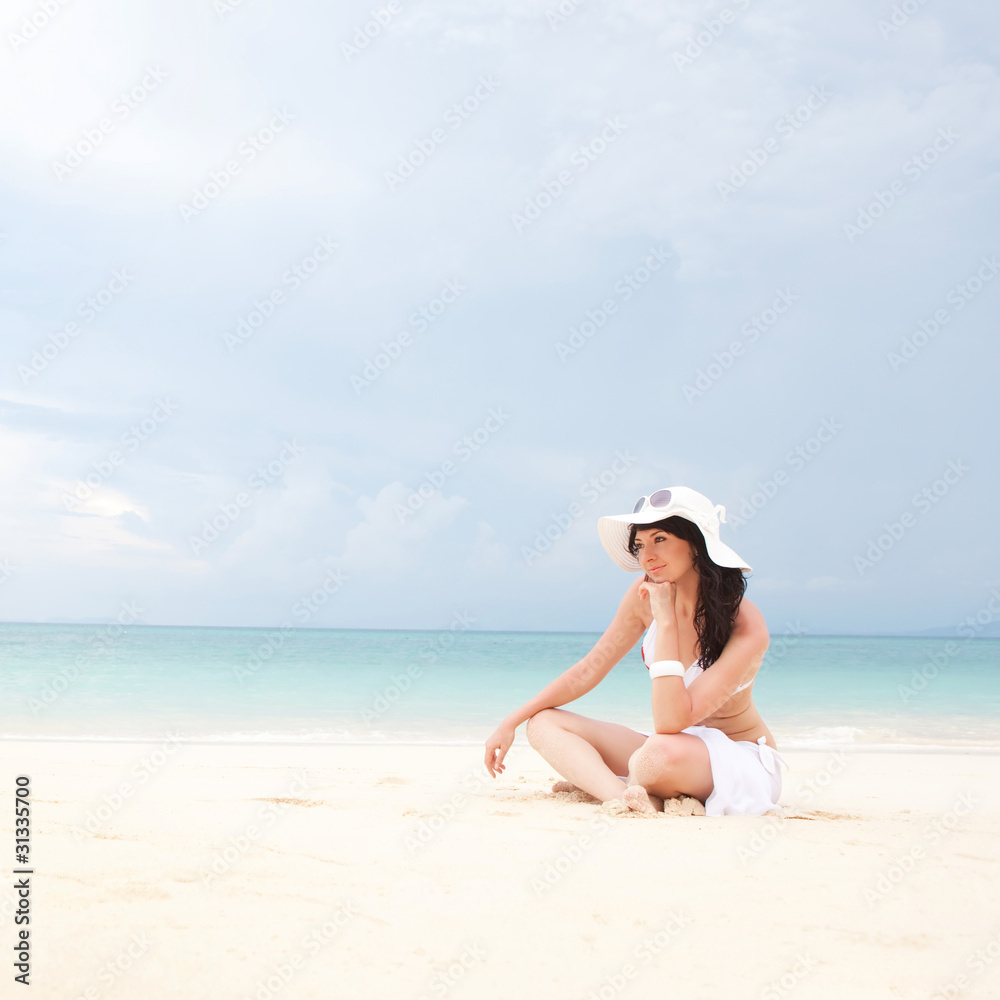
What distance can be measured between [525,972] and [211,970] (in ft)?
2.40

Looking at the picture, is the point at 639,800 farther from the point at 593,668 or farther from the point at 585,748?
the point at 593,668

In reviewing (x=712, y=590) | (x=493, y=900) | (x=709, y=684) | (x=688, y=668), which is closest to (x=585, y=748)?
(x=688, y=668)

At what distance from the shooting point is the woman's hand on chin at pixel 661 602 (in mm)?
3436

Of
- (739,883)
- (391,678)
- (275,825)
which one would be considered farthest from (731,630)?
(391,678)

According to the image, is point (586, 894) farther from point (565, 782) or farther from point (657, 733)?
point (565, 782)

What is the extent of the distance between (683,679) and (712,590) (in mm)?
398

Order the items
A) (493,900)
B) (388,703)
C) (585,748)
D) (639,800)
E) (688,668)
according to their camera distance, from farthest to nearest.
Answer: (388,703)
(585,748)
(688,668)
(639,800)
(493,900)

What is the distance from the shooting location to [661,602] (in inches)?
136

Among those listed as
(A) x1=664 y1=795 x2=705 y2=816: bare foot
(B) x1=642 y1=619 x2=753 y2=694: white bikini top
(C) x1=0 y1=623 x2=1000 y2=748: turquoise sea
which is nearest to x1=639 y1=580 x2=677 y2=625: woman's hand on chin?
(B) x1=642 y1=619 x2=753 y2=694: white bikini top

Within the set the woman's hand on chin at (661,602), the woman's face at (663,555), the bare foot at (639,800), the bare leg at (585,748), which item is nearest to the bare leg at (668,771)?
the bare foot at (639,800)

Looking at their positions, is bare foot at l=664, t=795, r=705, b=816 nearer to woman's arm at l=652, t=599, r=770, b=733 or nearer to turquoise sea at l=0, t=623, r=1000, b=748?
woman's arm at l=652, t=599, r=770, b=733

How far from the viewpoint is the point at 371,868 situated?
2.65 metres

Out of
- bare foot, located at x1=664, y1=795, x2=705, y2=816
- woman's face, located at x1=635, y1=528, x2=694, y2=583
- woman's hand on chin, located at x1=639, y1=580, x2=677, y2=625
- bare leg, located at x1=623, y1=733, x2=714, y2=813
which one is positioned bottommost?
bare foot, located at x1=664, y1=795, x2=705, y2=816

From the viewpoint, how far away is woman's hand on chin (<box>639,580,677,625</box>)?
3436 millimetres
